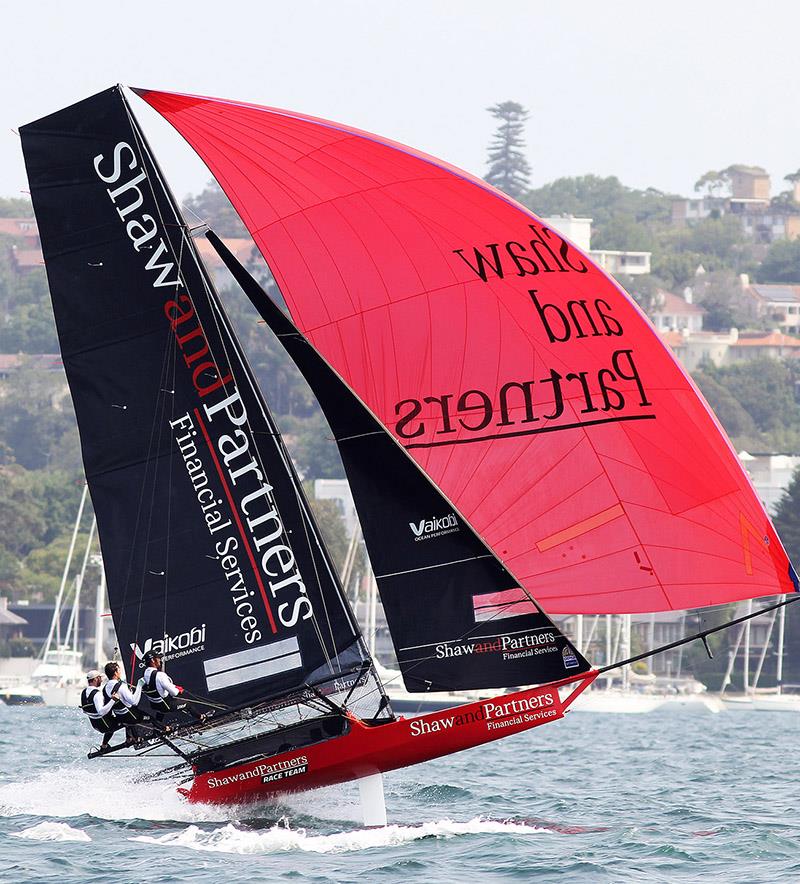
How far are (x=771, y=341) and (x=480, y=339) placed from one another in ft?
321

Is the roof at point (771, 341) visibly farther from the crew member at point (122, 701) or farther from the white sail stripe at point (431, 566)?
the crew member at point (122, 701)

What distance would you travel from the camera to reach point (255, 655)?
1241 centimetres

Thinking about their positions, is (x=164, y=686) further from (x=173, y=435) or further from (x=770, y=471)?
(x=770, y=471)

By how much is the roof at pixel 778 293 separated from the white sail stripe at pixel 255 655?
4479 inches

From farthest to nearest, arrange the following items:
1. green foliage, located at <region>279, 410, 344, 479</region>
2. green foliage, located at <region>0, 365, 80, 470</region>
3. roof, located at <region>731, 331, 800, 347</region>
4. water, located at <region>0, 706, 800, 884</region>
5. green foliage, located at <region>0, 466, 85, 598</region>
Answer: roof, located at <region>731, 331, 800, 347</region>, green foliage, located at <region>0, 365, 80, 470</region>, green foliage, located at <region>279, 410, 344, 479</region>, green foliage, located at <region>0, 466, 85, 598</region>, water, located at <region>0, 706, 800, 884</region>

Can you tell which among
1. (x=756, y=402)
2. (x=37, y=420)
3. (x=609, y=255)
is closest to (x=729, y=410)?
(x=756, y=402)

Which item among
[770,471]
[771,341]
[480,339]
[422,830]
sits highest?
[771,341]

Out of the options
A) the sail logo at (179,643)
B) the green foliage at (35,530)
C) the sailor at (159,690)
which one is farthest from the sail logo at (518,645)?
the green foliage at (35,530)

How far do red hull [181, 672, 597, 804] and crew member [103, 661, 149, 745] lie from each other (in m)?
0.98

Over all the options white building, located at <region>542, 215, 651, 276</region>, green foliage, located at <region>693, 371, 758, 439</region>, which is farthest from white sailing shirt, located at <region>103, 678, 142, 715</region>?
white building, located at <region>542, 215, 651, 276</region>

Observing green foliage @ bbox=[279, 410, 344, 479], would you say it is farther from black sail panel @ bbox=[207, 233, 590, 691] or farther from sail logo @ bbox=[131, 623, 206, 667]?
black sail panel @ bbox=[207, 233, 590, 691]

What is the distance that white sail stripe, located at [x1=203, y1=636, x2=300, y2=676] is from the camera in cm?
1240

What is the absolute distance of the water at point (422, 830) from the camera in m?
10.8

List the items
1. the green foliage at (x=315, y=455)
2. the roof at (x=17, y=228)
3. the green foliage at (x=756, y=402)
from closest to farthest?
1. the green foliage at (x=315, y=455)
2. the green foliage at (x=756, y=402)
3. the roof at (x=17, y=228)
